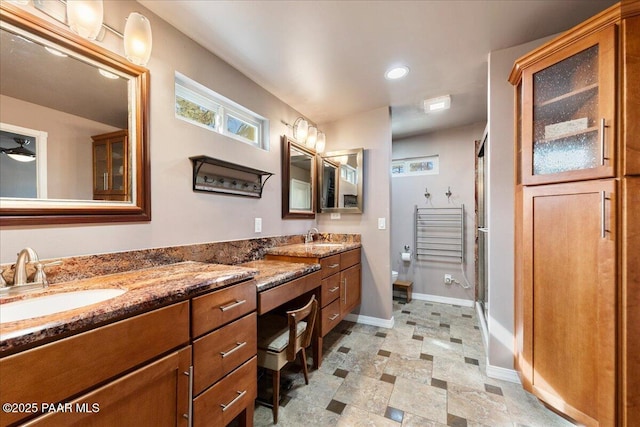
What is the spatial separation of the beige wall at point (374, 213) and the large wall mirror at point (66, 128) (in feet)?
6.90

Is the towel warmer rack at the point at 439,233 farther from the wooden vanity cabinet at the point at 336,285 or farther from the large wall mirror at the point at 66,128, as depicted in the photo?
the large wall mirror at the point at 66,128

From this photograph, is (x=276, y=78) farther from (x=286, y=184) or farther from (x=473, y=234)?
(x=473, y=234)

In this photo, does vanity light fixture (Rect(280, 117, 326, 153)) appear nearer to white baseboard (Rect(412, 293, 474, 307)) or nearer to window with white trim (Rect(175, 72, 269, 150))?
window with white trim (Rect(175, 72, 269, 150))

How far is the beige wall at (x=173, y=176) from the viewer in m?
1.16

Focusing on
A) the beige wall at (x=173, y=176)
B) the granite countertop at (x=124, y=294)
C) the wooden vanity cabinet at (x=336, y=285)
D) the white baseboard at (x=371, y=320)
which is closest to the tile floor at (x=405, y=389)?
the white baseboard at (x=371, y=320)

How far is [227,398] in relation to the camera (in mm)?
1170

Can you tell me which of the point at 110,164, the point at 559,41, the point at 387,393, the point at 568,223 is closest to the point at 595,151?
the point at 568,223

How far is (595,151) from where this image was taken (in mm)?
1247

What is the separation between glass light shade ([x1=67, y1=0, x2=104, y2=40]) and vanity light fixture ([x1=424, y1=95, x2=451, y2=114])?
260cm

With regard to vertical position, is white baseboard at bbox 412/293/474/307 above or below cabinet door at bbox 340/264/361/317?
below

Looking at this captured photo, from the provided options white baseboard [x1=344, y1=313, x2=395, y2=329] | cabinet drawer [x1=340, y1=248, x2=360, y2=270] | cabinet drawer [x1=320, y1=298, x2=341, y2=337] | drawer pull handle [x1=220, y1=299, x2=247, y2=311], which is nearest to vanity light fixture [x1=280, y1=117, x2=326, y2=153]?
cabinet drawer [x1=340, y1=248, x2=360, y2=270]

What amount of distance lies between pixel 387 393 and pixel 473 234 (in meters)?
2.48

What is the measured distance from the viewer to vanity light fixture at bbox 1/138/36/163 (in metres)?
1.01

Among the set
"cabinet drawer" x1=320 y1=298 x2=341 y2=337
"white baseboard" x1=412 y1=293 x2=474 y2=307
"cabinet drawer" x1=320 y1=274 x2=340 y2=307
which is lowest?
"white baseboard" x1=412 y1=293 x2=474 y2=307
